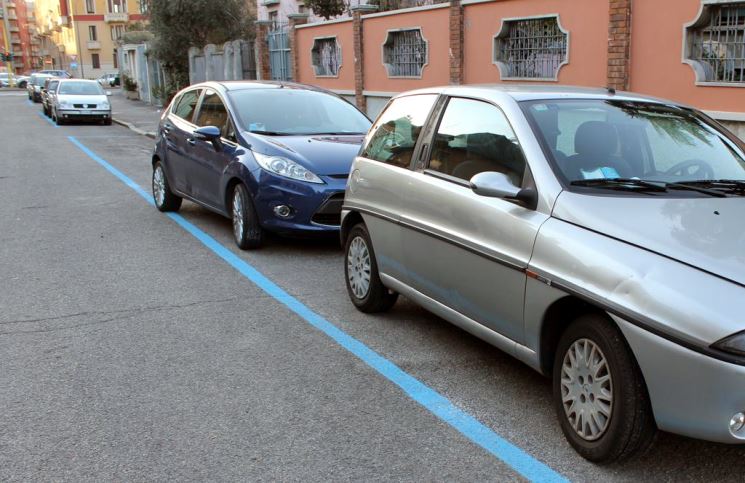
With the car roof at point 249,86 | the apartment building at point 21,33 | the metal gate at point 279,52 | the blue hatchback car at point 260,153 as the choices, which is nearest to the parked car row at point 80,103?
the metal gate at point 279,52

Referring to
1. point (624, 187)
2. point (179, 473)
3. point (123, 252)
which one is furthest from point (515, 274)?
point (123, 252)

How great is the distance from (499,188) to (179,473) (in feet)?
6.84

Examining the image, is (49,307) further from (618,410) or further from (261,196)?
(618,410)

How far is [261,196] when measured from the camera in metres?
7.52

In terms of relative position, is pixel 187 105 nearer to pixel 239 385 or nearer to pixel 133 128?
pixel 239 385

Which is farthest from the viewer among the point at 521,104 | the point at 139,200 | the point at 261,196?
the point at 139,200

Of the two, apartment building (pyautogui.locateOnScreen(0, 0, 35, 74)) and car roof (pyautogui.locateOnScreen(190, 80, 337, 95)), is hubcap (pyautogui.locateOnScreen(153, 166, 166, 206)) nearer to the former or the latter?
car roof (pyautogui.locateOnScreen(190, 80, 337, 95))

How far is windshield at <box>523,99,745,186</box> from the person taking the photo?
4.08 meters

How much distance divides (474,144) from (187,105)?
601 centimetres

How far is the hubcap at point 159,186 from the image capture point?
10.1 metres

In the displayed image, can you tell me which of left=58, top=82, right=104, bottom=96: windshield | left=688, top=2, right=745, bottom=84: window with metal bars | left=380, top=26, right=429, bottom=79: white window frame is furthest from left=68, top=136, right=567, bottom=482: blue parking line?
left=58, top=82, right=104, bottom=96: windshield

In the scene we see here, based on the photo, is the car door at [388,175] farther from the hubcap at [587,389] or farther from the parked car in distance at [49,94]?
the parked car in distance at [49,94]

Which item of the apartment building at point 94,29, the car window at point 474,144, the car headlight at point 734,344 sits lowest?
the car headlight at point 734,344

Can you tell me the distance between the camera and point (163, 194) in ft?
33.2
